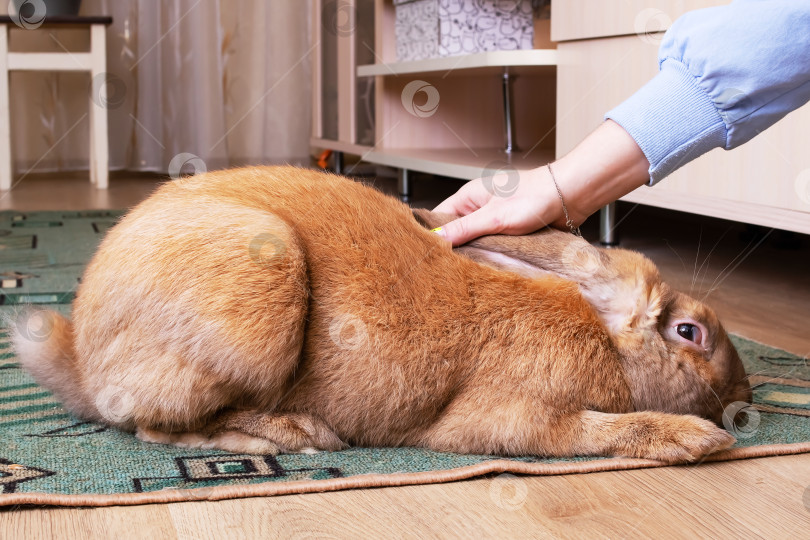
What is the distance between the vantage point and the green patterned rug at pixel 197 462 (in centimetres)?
107

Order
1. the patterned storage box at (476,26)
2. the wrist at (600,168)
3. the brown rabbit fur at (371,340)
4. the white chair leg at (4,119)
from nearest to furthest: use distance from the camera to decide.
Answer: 1. the brown rabbit fur at (371,340)
2. the wrist at (600,168)
3. the patterned storage box at (476,26)
4. the white chair leg at (4,119)

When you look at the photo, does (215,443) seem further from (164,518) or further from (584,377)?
(584,377)

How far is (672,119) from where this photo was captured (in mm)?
1375

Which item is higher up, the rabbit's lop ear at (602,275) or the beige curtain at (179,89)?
the beige curtain at (179,89)

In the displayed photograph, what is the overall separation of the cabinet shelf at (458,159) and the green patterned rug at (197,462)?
1.78 m

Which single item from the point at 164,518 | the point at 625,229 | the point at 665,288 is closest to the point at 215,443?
the point at 164,518

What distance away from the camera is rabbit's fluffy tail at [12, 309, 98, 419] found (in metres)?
1.34

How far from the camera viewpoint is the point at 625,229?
351 cm

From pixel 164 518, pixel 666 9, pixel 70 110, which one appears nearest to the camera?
pixel 164 518

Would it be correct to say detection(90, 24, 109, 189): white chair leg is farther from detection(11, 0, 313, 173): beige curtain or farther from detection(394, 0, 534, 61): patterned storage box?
detection(394, 0, 534, 61): patterned storage box

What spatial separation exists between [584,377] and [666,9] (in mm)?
1438

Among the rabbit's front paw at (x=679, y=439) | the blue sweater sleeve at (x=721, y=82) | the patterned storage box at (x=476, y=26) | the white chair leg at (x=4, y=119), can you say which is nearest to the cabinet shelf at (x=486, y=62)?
the patterned storage box at (x=476, y=26)

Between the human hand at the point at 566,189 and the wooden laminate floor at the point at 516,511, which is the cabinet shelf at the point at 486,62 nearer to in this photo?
the human hand at the point at 566,189

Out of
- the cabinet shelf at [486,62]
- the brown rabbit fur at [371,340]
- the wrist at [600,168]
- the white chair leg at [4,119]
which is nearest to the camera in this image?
the brown rabbit fur at [371,340]
